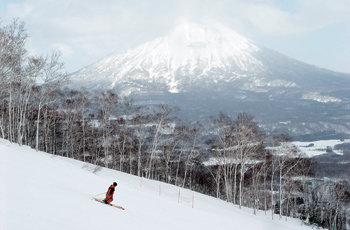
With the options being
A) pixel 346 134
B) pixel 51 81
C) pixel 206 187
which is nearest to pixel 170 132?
pixel 51 81

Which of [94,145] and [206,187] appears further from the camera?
[206,187]

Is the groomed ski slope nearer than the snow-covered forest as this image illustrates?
Yes

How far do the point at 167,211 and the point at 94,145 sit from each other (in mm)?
35217

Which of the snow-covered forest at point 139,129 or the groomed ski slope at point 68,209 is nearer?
the groomed ski slope at point 68,209

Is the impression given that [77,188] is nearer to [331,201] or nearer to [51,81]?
[51,81]

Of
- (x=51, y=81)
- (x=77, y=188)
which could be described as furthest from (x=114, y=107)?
(x=77, y=188)

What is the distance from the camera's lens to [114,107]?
43406 mm

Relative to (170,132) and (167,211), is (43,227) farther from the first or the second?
(170,132)

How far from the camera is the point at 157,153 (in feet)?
174

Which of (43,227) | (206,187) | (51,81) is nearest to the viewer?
(43,227)

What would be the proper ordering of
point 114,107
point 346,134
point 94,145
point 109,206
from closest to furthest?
point 109,206
point 114,107
point 94,145
point 346,134

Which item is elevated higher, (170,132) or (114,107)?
(114,107)

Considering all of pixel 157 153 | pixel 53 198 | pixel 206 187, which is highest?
pixel 53 198

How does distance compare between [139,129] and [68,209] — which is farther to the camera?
[139,129]
